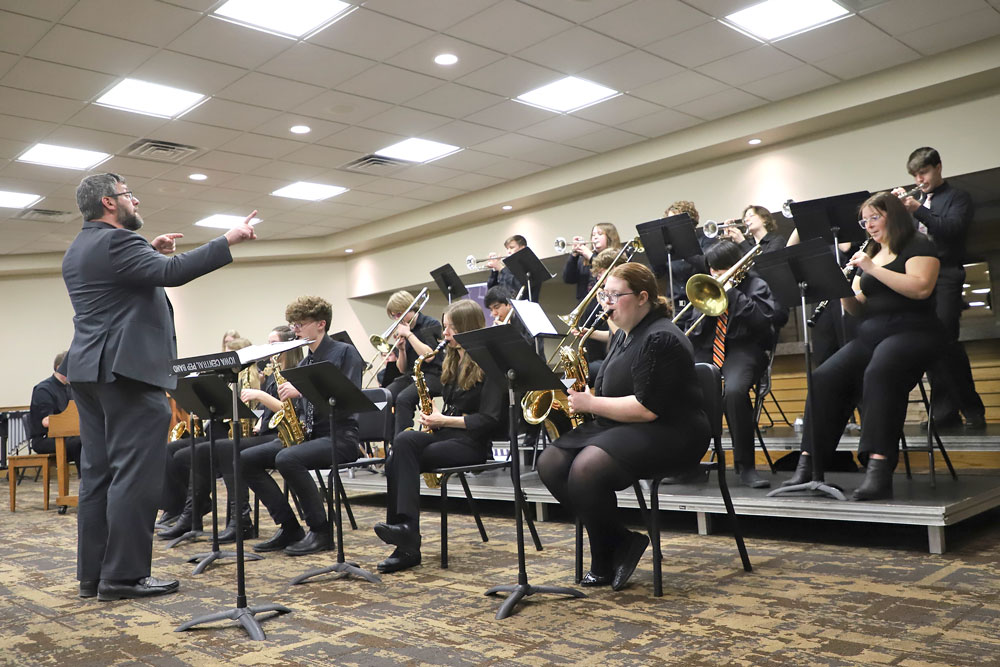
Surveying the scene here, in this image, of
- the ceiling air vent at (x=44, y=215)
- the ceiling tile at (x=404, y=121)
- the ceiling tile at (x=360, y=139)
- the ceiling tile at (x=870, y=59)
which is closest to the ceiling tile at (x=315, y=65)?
the ceiling tile at (x=404, y=121)

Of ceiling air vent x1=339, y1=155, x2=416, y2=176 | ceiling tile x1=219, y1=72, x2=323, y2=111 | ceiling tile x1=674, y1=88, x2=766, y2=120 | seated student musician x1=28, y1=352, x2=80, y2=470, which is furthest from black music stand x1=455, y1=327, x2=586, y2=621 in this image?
ceiling air vent x1=339, y1=155, x2=416, y2=176

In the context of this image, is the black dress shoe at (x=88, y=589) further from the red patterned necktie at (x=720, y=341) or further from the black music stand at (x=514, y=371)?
the red patterned necktie at (x=720, y=341)

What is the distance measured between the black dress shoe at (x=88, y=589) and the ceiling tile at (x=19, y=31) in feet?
11.4

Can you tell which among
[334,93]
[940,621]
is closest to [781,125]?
[334,93]

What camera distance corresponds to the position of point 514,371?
2646mm

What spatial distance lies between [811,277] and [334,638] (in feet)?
7.42

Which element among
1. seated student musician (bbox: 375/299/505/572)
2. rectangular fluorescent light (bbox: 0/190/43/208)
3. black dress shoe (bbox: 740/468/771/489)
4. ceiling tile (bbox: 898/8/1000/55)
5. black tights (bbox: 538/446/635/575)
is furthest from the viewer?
rectangular fluorescent light (bbox: 0/190/43/208)

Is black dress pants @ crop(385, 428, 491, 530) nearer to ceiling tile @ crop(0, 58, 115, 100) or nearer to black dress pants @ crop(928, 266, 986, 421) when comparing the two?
black dress pants @ crop(928, 266, 986, 421)

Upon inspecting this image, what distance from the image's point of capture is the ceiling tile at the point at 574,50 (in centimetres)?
554

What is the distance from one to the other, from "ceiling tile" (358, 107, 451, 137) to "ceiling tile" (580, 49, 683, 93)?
1.46 m

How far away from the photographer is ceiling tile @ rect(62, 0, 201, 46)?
186 inches

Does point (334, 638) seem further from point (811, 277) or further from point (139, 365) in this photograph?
point (811, 277)

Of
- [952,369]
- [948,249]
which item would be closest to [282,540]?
[948,249]

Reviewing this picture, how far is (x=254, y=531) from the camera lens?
4.54m
